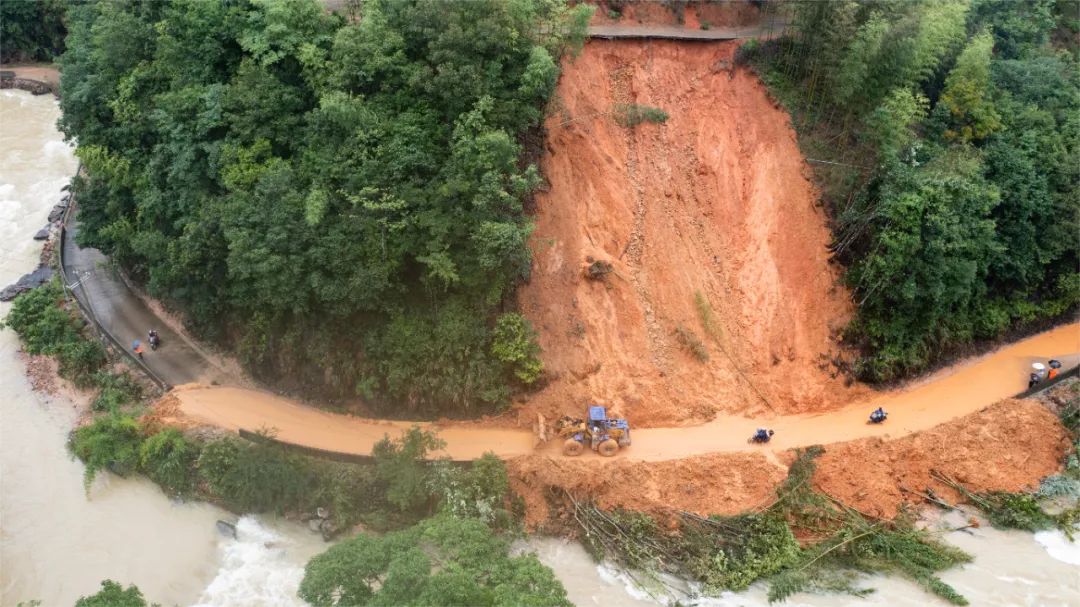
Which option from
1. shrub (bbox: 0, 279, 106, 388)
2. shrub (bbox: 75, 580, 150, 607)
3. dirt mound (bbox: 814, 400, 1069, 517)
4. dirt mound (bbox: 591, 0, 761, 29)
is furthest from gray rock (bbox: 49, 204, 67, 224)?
dirt mound (bbox: 814, 400, 1069, 517)

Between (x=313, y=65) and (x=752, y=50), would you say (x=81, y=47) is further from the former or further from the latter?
(x=752, y=50)

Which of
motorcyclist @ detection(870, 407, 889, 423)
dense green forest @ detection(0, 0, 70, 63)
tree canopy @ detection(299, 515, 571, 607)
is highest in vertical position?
dense green forest @ detection(0, 0, 70, 63)

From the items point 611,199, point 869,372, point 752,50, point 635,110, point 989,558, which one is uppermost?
point 752,50

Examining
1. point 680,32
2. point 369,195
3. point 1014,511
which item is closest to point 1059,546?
point 1014,511

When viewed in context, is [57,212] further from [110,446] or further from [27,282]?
[110,446]

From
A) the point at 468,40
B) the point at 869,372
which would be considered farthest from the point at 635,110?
the point at 869,372

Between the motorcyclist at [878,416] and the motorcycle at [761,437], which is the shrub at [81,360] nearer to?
the motorcycle at [761,437]

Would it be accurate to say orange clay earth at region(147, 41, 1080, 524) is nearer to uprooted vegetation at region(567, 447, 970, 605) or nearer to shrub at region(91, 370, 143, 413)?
uprooted vegetation at region(567, 447, 970, 605)
